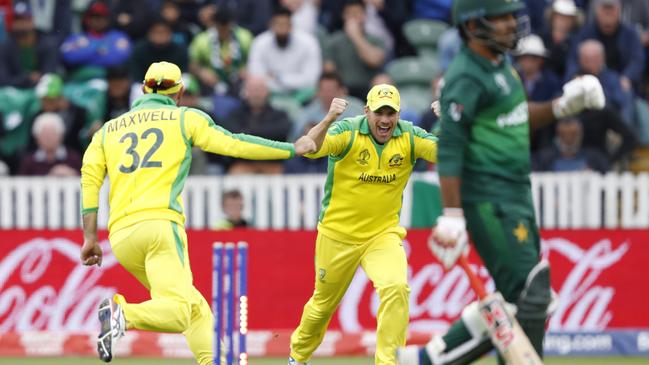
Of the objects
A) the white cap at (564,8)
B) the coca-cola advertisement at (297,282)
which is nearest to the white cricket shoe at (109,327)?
the coca-cola advertisement at (297,282)

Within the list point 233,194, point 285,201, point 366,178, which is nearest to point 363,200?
point 366,178

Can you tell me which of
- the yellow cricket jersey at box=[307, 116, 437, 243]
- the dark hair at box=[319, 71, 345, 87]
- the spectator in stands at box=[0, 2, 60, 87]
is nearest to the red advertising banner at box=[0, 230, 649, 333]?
the dark hair at box=[319, 71, 345, 87]

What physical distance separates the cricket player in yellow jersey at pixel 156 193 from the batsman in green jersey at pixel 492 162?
1767mm

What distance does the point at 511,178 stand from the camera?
7.54 m

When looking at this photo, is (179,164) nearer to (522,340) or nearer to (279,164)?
(522,340)

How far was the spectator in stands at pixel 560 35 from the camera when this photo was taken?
16.5 meters

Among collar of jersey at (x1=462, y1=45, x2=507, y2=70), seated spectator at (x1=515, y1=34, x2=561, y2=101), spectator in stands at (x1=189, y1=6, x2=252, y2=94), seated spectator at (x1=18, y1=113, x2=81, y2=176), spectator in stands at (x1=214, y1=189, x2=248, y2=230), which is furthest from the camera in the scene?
spectator in stands at (x1=189, y1=6, x2=252, y2=94)

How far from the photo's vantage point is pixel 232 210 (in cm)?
1410

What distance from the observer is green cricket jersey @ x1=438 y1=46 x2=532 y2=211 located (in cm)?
738

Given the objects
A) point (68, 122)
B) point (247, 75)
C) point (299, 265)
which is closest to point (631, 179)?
point (299, 265)

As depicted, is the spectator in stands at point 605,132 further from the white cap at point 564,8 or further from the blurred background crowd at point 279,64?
the white cap at point 564,8

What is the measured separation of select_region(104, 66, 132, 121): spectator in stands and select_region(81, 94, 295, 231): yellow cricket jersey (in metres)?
6.87

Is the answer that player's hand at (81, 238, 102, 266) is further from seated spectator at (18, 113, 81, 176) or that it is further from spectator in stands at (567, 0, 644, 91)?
spectator in stands at (567, 0, 644, 91)

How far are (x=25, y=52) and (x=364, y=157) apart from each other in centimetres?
823
